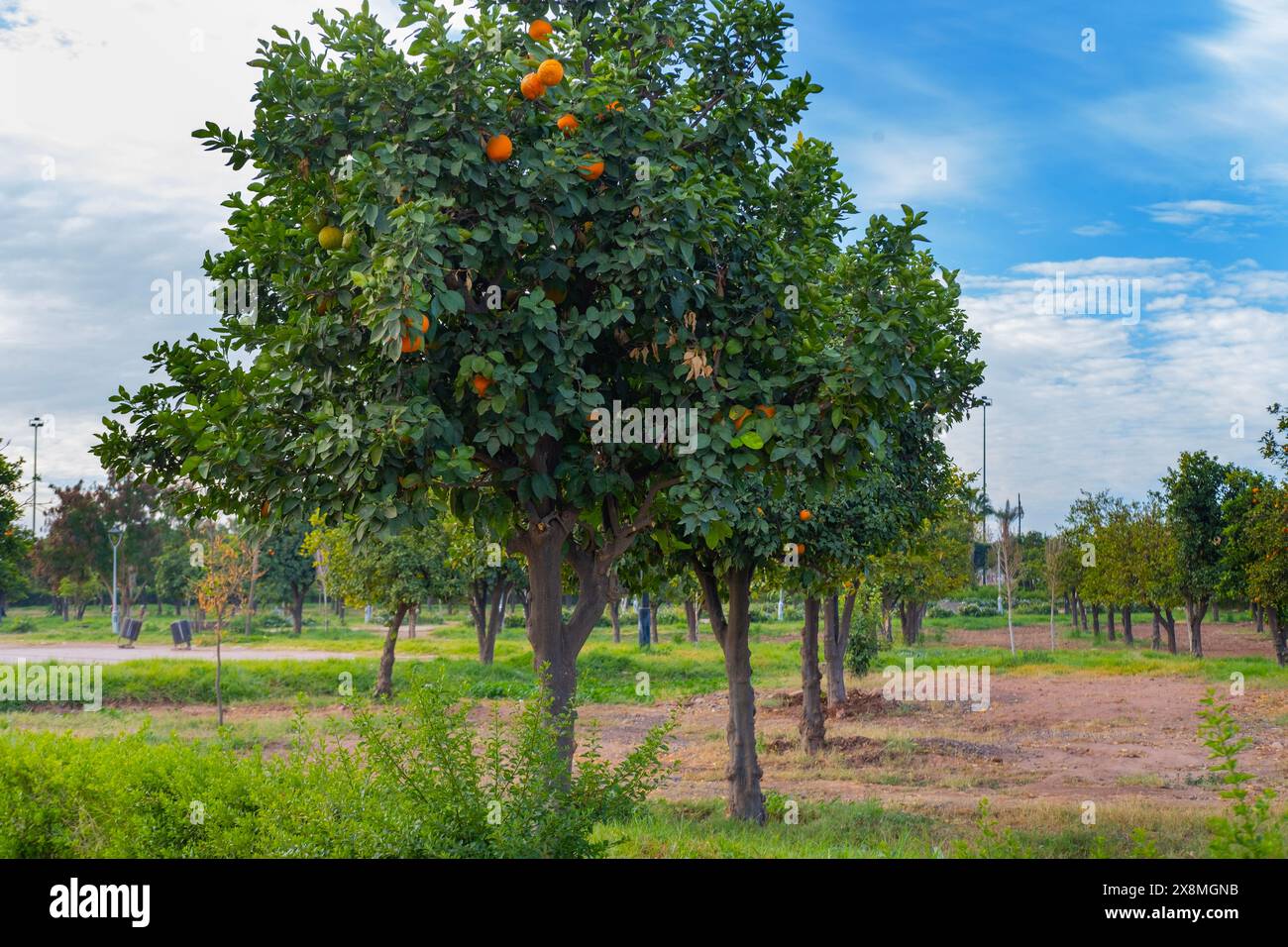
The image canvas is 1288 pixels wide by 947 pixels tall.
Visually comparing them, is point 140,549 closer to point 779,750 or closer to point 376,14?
point 779,750

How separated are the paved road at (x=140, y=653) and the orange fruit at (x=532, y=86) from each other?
34639mm

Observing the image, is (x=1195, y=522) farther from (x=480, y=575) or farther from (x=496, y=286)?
(x=496, y=286)

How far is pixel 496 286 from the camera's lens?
283 inches

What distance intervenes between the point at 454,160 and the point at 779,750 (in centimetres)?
1709

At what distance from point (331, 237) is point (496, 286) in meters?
1.27

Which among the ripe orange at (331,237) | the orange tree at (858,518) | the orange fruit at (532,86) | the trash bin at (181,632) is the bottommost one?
the trash bin at (181,632)

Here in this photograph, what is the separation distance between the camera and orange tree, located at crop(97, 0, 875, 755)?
6.67m

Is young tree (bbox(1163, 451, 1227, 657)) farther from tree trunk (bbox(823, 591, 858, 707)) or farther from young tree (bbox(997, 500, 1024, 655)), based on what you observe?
tree trunk (bbox(823, 591, 858, 707))

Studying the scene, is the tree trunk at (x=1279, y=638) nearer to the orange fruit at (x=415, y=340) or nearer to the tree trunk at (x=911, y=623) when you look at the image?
the tree trunk at (x=911, y=623)

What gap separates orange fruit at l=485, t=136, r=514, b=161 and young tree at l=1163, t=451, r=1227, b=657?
41041mm

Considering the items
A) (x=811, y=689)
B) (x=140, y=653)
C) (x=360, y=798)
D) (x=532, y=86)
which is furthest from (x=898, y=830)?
(x=140, y=653)

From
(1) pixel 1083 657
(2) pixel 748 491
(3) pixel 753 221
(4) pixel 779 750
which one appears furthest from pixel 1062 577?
(3) pixel 753 221

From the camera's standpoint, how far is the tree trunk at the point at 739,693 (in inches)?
572

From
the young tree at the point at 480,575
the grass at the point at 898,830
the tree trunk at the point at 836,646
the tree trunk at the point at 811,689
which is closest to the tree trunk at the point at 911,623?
the young tree at the point at 480,575
